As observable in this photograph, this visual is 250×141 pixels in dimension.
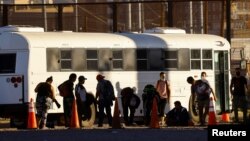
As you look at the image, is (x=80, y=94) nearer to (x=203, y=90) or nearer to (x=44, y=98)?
(x=44, y=98)

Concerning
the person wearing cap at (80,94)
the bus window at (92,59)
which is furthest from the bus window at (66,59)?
the person wearing cap at (80,94)

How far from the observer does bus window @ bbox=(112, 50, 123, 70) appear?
2938cm

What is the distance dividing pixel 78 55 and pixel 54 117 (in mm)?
2008

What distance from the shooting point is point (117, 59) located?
29.4 metres

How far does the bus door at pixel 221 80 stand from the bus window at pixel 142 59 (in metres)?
2.78

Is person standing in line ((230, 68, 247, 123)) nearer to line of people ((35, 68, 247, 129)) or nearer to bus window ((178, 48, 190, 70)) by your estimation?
line of people ((35, 68, 247, 129))

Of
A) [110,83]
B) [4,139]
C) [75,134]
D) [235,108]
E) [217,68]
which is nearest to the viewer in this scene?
[4,139]

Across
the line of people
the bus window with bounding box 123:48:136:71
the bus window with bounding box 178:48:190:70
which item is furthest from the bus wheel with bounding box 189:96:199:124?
the bus window with bounding box 123:48:136:71

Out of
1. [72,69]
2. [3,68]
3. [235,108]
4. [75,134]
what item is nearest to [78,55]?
[72,69]

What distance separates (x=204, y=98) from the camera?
90.3 ft

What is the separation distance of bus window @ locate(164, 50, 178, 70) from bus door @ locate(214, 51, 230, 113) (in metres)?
1.67

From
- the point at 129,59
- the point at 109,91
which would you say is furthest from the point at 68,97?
the point at 129,59

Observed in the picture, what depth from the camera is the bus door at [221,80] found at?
104 ft

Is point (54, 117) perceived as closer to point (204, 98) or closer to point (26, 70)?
point (26, 70)
